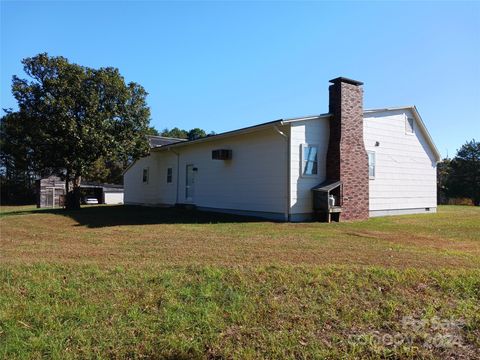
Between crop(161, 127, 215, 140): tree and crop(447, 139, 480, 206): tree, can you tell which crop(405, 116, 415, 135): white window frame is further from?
crop(161, 127, 215, 140): tree

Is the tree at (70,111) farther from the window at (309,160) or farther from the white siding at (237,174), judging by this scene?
the window at (309,160)

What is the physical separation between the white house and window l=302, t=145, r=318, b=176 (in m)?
0.03

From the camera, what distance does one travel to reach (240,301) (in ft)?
14.9

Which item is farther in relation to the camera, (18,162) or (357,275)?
(18,162)

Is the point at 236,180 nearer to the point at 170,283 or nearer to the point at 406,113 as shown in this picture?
the point at 406,113

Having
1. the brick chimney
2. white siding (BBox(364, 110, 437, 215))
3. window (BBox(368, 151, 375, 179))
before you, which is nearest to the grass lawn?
the brick chimney

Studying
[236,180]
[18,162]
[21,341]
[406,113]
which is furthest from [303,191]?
[18,162]

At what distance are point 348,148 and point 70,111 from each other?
34.8 ft

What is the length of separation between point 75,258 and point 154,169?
50.9 feet

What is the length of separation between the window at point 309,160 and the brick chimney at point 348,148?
0.52 m

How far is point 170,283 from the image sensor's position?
5055 millimetres

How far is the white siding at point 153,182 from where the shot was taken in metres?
20.4

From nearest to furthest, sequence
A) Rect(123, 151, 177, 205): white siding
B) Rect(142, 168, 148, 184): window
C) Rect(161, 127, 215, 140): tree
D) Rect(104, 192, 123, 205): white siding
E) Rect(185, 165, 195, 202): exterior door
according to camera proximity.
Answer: Rect(185, 165, 195, 202): exterior door
Rect(123, 151, 177, 205): white siding
Rect(142, 168, 148, 184): window
Rect(104, 192, 123, 205): white siding
Rect(161, 127, 215, 140): tree

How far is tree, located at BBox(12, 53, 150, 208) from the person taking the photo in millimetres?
15773
